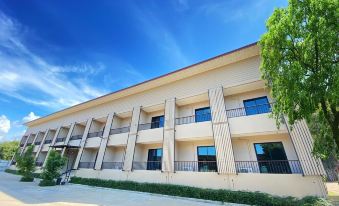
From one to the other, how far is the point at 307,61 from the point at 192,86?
8921mm

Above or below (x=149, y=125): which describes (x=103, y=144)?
below

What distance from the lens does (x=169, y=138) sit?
47.2 feet

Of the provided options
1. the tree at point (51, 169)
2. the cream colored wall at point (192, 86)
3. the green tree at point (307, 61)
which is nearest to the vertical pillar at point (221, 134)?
the cream colored wall at point (192, 86)

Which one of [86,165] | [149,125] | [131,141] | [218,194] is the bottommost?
[218,194]

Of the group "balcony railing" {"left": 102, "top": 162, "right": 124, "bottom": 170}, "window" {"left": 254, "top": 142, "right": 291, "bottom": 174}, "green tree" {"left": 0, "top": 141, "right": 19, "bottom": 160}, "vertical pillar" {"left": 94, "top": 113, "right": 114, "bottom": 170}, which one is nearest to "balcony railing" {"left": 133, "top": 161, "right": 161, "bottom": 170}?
"balcony railing" {"left": 102, "top": 162, "right": 124, "bottom": 170}

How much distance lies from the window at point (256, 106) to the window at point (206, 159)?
399 centimetres

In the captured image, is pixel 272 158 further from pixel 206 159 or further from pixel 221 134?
pixel 206 159

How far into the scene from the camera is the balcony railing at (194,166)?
13288 millimetres

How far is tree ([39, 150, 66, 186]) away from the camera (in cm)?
1628

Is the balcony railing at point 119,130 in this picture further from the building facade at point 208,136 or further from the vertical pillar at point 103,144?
the vertical pillar at point 103,144

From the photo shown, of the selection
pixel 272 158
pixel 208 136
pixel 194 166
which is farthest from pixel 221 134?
pixel 194 166

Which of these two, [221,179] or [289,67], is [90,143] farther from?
[289,67]

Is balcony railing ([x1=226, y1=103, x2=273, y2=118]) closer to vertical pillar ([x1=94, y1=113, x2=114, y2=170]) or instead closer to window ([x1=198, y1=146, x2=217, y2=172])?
window ([x1=198, y1=146, x2=217, y2=172])

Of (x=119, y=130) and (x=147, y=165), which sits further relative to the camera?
(x=119, y=130)
